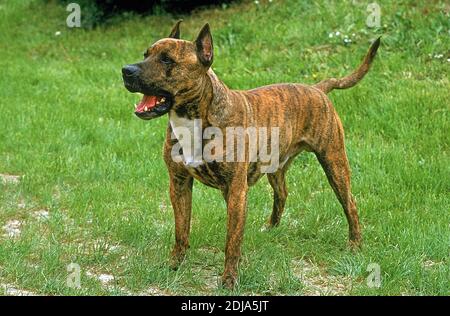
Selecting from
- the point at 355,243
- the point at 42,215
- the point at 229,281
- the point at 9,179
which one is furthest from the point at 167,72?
the point at 9,179

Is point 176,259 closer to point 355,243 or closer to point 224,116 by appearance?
point 224,116

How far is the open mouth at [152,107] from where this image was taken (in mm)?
4824

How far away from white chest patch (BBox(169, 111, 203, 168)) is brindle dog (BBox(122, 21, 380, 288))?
19mm

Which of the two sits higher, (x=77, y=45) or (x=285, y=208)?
(x=77, y=45)

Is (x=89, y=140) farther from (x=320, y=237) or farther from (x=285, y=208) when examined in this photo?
(x=320, y=237)

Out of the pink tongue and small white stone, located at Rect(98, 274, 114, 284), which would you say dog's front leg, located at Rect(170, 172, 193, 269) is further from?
the pink tongue

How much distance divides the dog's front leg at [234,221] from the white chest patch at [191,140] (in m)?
0.29

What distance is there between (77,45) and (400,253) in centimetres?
831

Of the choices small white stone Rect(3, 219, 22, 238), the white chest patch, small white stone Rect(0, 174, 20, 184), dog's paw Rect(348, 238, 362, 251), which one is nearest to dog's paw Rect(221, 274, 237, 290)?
the white chest patch

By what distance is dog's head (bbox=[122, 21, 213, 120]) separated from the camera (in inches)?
187

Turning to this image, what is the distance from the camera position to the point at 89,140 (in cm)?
845

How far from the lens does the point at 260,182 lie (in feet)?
24.4

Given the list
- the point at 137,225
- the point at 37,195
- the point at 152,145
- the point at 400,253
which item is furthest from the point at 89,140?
the point at 400,253

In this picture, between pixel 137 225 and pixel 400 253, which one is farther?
pixel 137 225
